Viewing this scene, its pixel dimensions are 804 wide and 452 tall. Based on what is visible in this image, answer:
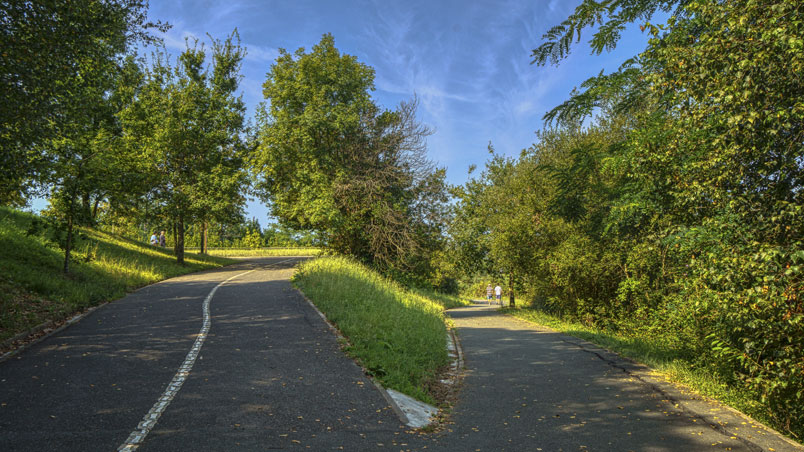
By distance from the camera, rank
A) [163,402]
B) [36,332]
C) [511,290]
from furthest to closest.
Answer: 1. [511,290]
2. [36,332]
3. [163,402]

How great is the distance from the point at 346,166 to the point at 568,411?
19.1 meters

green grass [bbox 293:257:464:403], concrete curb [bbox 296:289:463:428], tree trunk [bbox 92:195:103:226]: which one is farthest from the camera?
tree trunk [bbox 92:195:103:226]

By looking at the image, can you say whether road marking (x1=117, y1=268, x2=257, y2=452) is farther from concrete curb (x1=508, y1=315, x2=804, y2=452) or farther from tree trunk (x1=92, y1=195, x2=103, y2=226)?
tree trunk (x1=92, y1=195, x2=103, y2=226)

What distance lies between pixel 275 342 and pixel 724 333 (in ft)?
26.4

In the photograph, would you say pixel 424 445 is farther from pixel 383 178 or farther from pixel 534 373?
pixel 383 178

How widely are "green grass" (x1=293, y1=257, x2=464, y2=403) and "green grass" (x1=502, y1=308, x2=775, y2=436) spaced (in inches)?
185

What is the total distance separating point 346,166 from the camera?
24.2m

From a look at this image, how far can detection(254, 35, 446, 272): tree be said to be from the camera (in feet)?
75.6

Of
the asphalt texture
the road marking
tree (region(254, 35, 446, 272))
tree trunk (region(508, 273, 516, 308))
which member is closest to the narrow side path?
the asphalt texture

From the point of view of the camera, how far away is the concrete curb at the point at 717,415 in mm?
5625

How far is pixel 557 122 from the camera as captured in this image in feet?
35.1

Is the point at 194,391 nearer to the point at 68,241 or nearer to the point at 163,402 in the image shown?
the point at 163,402

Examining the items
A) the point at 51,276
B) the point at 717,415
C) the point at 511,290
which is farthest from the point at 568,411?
the point at 511,290

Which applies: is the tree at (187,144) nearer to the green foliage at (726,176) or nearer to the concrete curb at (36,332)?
the concrete curb at (36,332)
